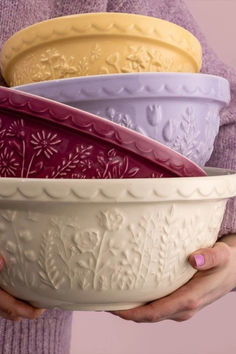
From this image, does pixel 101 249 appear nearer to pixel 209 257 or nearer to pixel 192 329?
pixel 209 257

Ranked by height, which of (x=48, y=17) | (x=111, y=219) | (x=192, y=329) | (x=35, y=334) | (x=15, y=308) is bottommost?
(x=192, y=329)

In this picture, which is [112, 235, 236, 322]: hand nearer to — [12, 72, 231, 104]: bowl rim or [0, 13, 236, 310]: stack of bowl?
[0, 13, 236, 310]: stack of bowl

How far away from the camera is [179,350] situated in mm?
1421

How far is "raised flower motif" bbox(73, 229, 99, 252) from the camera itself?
405mm

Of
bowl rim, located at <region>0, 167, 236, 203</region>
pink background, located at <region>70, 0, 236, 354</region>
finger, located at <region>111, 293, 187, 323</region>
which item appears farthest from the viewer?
pink background, located at <region>70, 0, 236, 354</region>

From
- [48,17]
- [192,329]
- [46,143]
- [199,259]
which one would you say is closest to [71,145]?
[46,143]

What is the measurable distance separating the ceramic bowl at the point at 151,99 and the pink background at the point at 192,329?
3.16ft

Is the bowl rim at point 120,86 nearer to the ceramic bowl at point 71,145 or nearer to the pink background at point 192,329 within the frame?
the ceramic bowl at point 71,145

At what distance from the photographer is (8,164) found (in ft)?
1.42

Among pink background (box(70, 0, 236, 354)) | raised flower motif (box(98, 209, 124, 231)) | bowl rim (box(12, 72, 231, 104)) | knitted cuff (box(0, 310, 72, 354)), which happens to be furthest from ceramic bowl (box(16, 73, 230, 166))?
pink background (box(70, 0, 236, 354))

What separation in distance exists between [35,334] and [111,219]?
528 mm

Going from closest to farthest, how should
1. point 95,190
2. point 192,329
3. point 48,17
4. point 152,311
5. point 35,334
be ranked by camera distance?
point 95,190 → point 152,311 → point 48,17 → point 35,334 → point 192,329

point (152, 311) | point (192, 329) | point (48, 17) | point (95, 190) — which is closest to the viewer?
point (95, 190)

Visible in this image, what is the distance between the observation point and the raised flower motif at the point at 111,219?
399 mm
